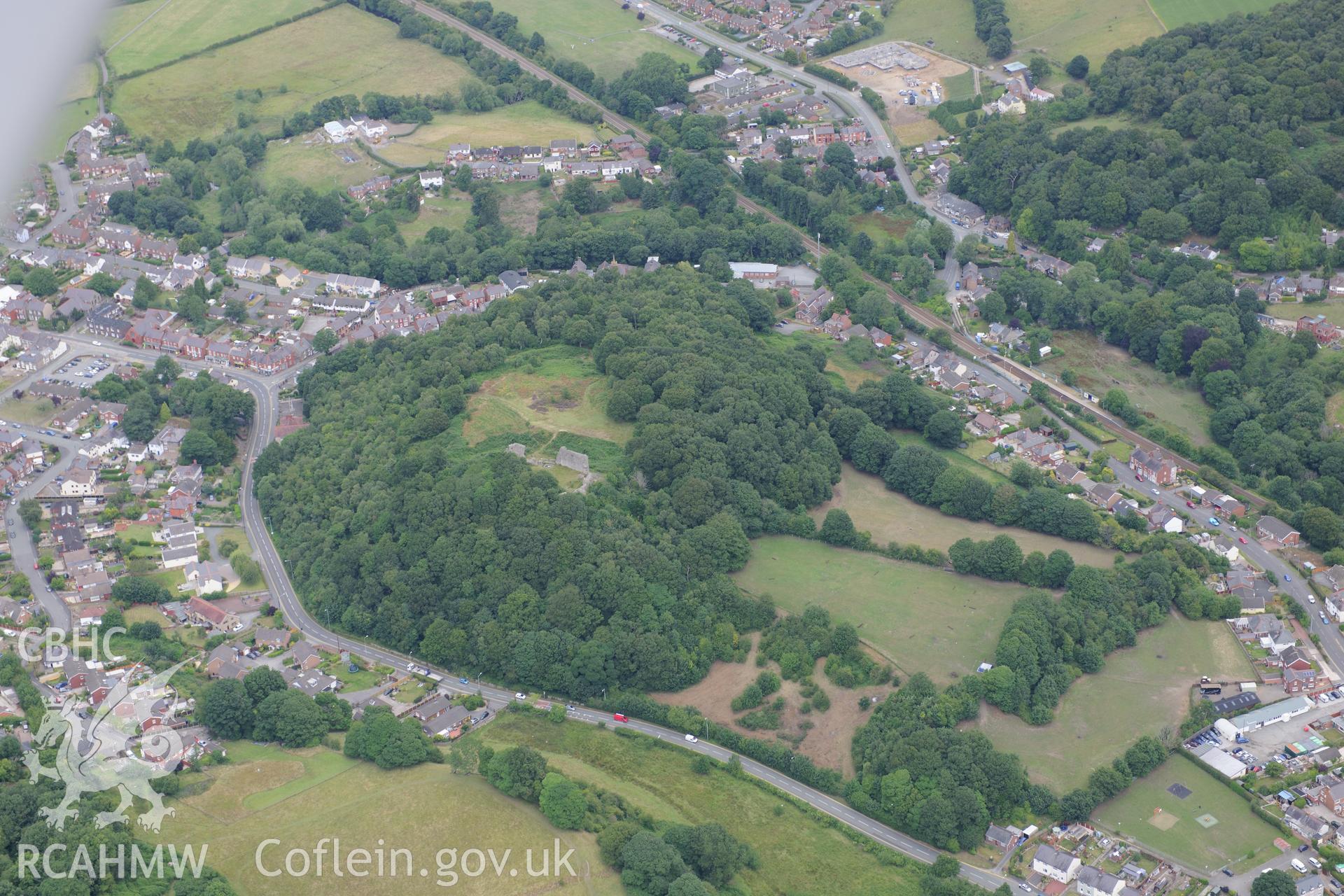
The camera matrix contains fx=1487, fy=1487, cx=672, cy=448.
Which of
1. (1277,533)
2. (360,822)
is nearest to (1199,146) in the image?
(1277,533)

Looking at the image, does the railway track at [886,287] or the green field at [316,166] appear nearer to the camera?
the railway track at [886,287]

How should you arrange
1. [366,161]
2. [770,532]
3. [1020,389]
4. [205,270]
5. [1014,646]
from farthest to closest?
1. [366,161]
2. [205,270]
3. [1020,389]
4. [770,532]
5. [1014,646]

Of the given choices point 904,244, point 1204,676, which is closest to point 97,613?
point 1204,676

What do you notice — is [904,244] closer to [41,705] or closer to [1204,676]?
[1204,676]

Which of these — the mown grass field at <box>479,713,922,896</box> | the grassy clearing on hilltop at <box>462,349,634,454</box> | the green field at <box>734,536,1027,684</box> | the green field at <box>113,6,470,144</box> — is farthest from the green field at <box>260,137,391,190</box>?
the mown grass field at <box>479,713,922,896</box>

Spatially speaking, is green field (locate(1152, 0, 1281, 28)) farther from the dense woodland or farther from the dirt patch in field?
the dirt patch in field

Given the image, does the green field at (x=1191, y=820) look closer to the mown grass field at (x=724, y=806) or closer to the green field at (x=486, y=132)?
the mown grass field at (x=724, y=806)

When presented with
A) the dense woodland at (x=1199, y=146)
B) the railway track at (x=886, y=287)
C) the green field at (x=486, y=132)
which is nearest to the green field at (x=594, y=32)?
the railway track at (x=886, y=287)

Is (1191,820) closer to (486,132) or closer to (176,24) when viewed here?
(486,132)

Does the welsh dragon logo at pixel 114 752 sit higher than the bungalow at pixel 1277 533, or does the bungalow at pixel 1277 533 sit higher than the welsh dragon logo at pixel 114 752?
the bungalow at pixel 1277 533
